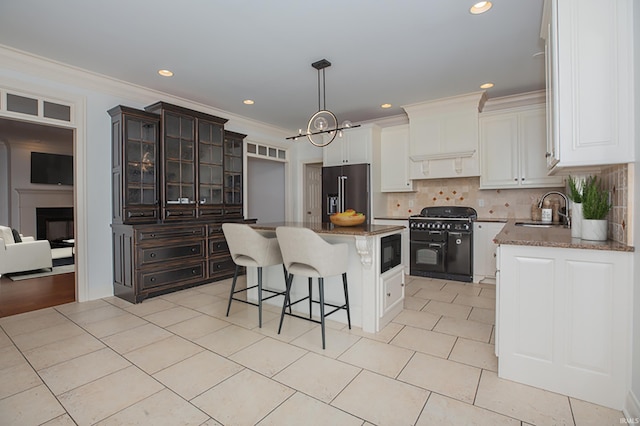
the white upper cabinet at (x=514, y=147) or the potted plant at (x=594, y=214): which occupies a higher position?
the white upper cabinet at (x=514, y=147)

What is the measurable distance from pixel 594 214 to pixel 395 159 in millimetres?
3530

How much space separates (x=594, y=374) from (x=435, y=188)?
382 cm

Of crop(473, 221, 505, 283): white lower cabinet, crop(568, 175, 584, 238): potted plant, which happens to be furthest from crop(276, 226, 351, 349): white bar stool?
crop(473, 221, 505, 283): white lower cabinet

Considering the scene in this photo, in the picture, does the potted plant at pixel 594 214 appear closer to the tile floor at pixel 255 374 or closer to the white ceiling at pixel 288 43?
the tile floor at pixel 255 374

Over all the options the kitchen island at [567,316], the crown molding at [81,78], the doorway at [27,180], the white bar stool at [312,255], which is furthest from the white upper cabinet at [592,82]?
the doorway at [27,180]

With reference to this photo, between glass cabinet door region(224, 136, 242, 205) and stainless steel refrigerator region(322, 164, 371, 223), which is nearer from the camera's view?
glass cabinet door region(224, 136, 242, 205)

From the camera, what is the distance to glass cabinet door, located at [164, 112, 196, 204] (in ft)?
13.1

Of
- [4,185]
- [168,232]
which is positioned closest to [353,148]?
[168,232]

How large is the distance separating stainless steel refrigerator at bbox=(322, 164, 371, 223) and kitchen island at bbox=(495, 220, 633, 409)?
3.29 metres

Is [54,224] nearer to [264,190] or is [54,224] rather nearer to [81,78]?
[264,190]

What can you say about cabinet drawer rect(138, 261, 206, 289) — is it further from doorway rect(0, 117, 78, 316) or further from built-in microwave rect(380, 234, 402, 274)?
doorway rect(0, 117, 78, 316)

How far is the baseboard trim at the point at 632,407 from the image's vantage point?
4.97 ft

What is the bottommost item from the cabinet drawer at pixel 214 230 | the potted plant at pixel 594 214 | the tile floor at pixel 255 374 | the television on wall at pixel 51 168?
the tile floor at pixel 255 374

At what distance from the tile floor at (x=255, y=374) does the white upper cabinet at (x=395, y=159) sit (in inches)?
101
